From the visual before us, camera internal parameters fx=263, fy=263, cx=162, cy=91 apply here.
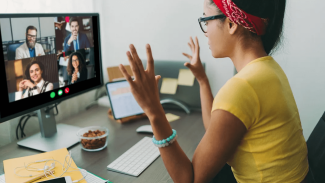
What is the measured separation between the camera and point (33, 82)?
1018 mm

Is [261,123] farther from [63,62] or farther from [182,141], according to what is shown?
[63,62]

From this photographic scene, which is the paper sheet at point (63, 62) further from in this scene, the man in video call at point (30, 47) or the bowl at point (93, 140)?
the bowl at point (93, 140)

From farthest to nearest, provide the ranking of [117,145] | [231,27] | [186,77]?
[186,77]
[117,145]
[231,27]

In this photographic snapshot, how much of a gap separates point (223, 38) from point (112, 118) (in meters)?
0.83

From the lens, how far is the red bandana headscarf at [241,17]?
2.46 feet

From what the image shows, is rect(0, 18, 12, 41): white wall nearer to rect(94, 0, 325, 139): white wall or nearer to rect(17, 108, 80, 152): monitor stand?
rect(17, 108, 80, 152): monitor stand

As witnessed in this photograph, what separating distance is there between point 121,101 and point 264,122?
2.83 ft

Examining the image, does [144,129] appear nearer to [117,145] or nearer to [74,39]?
[117,145]

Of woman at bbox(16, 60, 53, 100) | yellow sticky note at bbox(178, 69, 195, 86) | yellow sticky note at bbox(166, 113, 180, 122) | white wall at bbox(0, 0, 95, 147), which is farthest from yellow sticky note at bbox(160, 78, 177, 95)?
woman at bbox(16, 60, 53, 100)

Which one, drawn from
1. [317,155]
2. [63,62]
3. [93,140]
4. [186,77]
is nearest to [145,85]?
[93,140]

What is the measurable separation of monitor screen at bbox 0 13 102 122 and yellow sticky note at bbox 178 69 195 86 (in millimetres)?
489

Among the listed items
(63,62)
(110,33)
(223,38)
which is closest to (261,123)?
(223,38)

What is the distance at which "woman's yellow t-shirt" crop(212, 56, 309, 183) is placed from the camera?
698mm

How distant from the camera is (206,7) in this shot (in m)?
0.85
